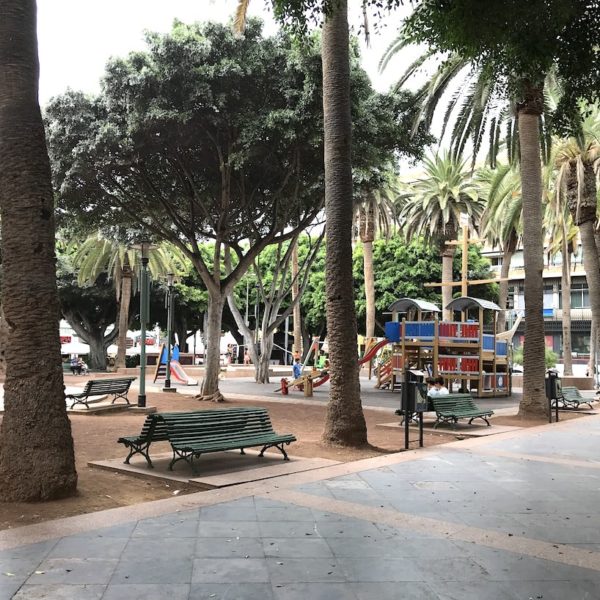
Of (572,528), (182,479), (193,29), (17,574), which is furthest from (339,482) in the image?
(193,29)

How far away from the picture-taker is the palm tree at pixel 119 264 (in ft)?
118

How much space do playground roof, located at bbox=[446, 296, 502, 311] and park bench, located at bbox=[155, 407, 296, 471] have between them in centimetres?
1682

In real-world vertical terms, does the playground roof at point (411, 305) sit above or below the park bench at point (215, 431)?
above

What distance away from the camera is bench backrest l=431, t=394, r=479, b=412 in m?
12.9

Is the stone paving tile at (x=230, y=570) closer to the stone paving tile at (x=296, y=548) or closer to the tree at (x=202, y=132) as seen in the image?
the stone paving tile at (x=296, y=548)

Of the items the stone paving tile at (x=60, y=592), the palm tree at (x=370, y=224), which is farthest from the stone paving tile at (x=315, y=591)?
the palm tree at (x=370, y=224)

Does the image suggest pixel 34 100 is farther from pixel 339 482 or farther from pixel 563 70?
pixel 563 70

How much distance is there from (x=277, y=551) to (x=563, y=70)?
6944 mm

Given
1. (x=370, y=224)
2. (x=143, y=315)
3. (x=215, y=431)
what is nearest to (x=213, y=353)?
(x=143, y=315)

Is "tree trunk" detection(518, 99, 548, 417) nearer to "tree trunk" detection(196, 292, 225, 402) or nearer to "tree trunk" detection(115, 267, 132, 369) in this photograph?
"tree trunk" detection(196, 292, 225, 402)

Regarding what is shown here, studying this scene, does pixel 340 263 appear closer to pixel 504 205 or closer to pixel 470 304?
pixel 470 304

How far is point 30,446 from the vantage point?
6391mm

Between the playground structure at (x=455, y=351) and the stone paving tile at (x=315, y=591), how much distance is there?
1798 cm

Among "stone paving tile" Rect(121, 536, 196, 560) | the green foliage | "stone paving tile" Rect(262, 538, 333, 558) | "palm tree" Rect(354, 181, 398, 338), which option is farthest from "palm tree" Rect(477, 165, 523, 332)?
"stone paving tile" Rect(121, 536, 196, 560)
